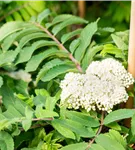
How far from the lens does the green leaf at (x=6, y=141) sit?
83 centimetres

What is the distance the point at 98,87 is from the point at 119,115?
9 centimetres

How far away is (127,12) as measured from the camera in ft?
6.25

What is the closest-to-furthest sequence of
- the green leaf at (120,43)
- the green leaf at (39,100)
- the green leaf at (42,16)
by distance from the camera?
the green leaf at (39,100) < the green leaf at (120,43) < the green leaf at (42,16)

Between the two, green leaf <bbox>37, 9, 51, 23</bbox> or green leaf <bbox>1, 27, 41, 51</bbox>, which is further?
green leaf <bbox>37, 9, 51, 23</bbox>

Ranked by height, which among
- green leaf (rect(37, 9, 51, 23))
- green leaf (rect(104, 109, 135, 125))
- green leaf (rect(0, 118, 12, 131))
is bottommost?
green leaf (rect(104, 109, 135, 125))

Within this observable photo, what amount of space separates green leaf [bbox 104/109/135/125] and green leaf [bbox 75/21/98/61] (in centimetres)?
23

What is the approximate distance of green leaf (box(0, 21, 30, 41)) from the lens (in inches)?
43.2

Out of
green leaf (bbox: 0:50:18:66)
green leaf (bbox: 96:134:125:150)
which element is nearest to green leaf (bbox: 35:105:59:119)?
green leaf (bbox: 96:134:125:150)

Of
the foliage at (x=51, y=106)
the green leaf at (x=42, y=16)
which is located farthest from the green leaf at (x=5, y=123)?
the green leaf at (x=42, y=16)

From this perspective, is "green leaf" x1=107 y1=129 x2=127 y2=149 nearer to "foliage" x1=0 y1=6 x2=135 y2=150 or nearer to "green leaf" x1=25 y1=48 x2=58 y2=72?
"foliage" x1=0 y1=6 x2=135 y2=150

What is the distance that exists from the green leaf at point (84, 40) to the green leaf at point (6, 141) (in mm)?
305

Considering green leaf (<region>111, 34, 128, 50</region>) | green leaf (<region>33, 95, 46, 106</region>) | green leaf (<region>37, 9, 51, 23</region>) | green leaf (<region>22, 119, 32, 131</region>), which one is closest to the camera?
green leaf (<region>22, 119, 32, 131</region>)

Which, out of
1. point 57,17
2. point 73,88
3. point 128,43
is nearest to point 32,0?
point 57,17

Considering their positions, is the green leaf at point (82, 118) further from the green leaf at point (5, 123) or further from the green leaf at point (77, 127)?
the green leaf at point (5, 123)
